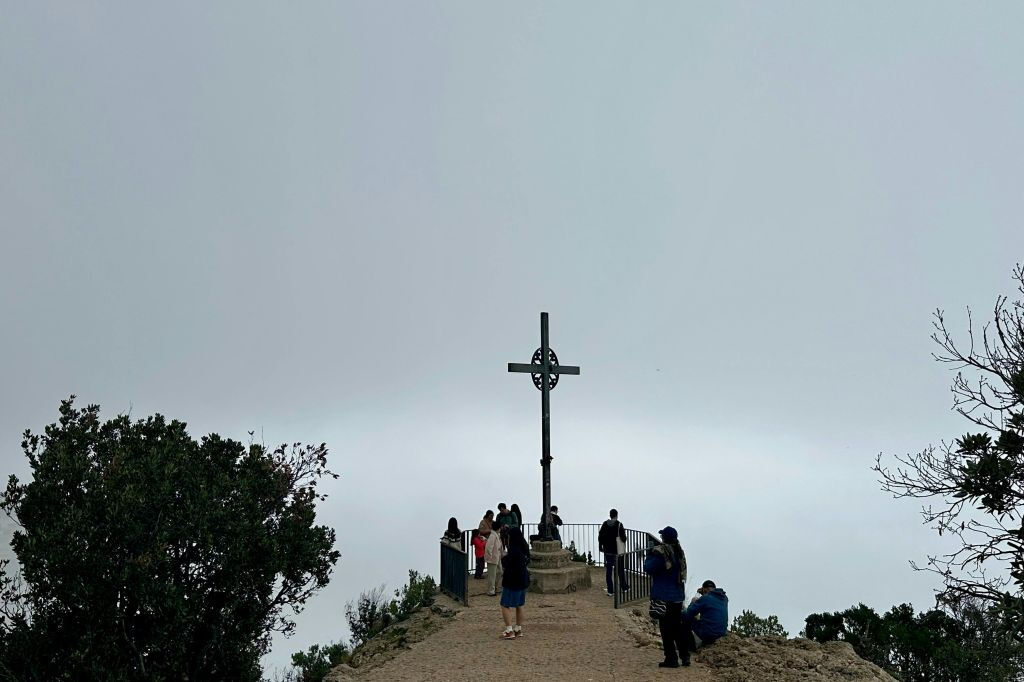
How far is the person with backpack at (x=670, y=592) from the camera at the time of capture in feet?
35.0

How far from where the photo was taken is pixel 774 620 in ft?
63.8

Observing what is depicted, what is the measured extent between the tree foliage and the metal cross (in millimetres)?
7301

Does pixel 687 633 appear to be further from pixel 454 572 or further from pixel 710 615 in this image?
pixel 454 572

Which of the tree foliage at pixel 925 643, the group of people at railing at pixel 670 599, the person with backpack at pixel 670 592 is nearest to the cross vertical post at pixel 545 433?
the group of people at railing at pixel 670 599

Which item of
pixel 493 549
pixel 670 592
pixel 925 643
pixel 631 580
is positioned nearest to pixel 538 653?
pixel 670 592

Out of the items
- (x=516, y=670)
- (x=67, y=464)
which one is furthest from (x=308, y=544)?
(x=516, y=670)

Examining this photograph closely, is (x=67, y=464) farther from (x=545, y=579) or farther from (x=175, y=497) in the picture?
(x=545, y=579)

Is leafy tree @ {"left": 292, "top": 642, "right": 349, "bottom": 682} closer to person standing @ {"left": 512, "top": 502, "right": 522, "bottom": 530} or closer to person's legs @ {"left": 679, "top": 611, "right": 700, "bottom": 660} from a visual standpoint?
person standing @ {"left": 512, "top": 502, "right": 522, "bottom": 530}

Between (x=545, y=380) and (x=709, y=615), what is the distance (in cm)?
843

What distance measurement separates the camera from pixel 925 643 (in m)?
18.4

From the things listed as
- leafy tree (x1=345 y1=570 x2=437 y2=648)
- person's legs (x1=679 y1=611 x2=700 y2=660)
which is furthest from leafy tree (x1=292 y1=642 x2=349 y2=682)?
person's legs (x1=679 y1=611 x2=700 y2=660)

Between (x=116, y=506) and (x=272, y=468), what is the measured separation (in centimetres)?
330

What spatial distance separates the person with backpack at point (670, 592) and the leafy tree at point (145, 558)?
7.49m

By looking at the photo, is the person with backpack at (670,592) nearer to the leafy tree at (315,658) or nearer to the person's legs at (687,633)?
the person's legs at (687,633)
